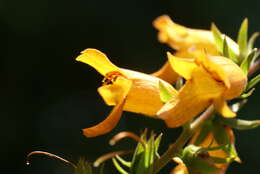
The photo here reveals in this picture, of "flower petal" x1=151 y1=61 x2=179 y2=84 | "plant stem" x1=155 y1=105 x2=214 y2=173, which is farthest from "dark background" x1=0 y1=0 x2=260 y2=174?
"plant stem" x1=155 y1=105 x2=214 y2=173

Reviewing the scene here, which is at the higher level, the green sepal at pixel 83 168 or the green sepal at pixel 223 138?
the green sepal at pixel 83 168

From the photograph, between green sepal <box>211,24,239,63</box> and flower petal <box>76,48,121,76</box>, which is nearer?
flower petal <box>76,48,121,76</box>

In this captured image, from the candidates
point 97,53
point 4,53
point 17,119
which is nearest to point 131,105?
point 97,53

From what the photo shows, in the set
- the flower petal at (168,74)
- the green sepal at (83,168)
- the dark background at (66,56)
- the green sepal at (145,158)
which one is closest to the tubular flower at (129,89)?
the green sepal at (145,158)

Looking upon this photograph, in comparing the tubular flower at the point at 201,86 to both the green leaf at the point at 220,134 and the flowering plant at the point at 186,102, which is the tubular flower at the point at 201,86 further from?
the green leaf at the point at 220,134

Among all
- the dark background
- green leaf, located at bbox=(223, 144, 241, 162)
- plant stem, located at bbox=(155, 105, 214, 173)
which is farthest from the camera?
the dark background

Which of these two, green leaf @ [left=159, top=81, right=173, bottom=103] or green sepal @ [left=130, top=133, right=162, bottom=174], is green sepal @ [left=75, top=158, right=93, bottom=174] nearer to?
green sepal @ [left=130, top=133, right=162, bottom=174]

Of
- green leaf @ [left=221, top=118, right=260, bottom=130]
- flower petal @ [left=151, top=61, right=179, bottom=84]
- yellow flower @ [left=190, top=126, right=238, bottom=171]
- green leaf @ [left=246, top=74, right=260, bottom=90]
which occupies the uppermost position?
green leaf @ [left=246, top=74, right=260, bottom=90]
